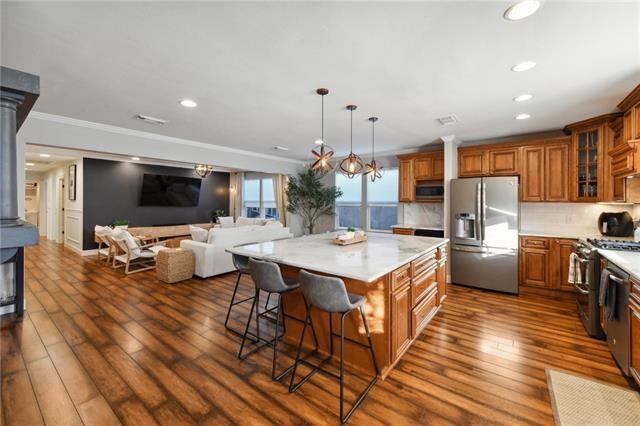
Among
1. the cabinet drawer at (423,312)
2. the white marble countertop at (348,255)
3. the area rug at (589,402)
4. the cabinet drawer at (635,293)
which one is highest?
the white marble countertop at (348,255)

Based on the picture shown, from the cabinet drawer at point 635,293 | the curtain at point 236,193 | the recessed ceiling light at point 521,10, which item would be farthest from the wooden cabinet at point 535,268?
the curtain at point 236,193

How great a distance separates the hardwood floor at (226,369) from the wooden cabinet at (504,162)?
2052 millimetres

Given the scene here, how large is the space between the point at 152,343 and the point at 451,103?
13.4 feet

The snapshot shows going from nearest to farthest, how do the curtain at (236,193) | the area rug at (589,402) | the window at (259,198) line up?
the area rug at (589,402) → the window at (259,198) → the curtain at (236,193)

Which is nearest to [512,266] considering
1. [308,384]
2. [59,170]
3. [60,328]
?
[308,384]

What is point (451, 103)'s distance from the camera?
326cm

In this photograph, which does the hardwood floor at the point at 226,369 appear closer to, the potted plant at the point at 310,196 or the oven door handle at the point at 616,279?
the oven door handle at the point at 616,279

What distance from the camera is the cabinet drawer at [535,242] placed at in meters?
4.21

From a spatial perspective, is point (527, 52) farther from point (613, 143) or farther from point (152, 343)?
point (152, 343)

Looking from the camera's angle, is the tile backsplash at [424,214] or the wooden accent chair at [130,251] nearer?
the wooden accent chair at [130,251]

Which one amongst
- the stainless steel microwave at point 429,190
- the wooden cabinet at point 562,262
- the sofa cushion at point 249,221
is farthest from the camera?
the sofa cushion at point 249,221

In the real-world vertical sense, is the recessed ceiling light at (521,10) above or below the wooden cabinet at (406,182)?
above

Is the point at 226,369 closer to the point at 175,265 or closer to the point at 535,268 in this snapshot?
the point at 175,265

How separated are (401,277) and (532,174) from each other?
3.43m
